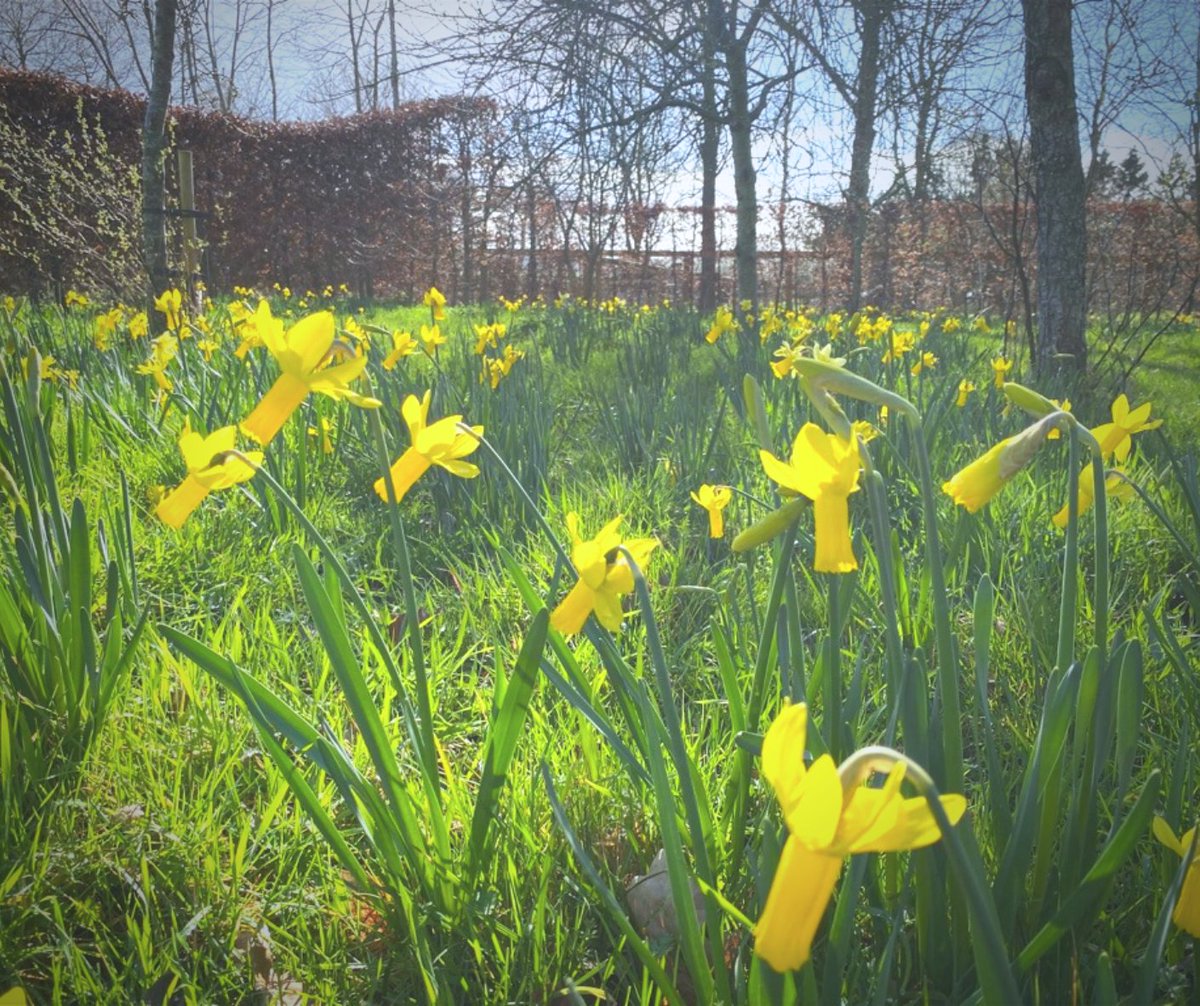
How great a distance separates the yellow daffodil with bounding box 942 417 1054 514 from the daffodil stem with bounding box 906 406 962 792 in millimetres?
29

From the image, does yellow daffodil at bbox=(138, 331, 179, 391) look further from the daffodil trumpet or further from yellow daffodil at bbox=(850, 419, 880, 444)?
the daffodil trumpet

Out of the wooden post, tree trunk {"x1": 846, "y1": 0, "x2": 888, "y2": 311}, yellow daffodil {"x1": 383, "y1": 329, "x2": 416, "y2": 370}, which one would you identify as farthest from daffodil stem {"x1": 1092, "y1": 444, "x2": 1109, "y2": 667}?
the wooden post

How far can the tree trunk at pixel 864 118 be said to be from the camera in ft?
16.2

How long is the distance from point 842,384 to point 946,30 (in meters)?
5.41

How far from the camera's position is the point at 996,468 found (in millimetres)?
706

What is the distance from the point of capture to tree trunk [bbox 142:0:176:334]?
490 cm

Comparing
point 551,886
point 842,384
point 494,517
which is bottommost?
point 551,886

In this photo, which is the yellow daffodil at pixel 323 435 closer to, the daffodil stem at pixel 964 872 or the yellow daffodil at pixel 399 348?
the yellow daffodil at pixel 399 348

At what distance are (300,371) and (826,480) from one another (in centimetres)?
58

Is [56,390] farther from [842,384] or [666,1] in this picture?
[666,1]

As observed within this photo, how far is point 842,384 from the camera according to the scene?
72 cm

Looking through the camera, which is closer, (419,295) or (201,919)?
(201,919)

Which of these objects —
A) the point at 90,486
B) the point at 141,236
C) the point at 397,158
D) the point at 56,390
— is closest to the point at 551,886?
the point at 90,486

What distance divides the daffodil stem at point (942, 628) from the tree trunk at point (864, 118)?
5098mm
